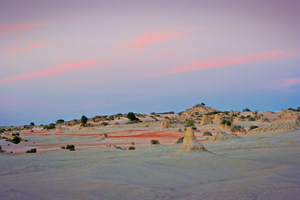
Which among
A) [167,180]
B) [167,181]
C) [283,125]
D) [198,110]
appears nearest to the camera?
[167,181]

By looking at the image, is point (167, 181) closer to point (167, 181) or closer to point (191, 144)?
point (167, 181)

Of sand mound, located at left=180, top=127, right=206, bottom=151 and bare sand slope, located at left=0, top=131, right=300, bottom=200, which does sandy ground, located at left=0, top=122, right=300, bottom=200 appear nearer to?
bare sand slope, located at left=0, top=131, right=300, bottom=200

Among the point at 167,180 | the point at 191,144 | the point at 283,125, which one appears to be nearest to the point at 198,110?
the point at 283,125

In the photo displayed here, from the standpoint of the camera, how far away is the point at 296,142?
19250 mm

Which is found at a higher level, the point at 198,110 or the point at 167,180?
the point at 198,110

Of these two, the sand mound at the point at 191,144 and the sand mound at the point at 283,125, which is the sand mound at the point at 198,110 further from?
the sand mound at the point at 191,144

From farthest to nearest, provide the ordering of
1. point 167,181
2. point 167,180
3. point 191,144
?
point 191,144 → point 167,180 → point 167,181

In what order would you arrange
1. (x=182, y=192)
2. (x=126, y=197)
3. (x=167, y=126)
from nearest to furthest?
(x=126, y=197), (x=182, y=192), (x=167, y=126)

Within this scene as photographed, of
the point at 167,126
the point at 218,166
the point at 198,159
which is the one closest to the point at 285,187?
the point at 218,166

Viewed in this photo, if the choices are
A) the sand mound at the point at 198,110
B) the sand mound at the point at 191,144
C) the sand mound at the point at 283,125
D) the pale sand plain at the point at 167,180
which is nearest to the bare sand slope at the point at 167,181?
the pale sand plain at the point at 167,180

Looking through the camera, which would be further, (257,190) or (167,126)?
(167,126)

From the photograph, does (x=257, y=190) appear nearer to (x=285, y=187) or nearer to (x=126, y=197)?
(x=285, y=187)

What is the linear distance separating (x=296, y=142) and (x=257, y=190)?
1417 centimetres

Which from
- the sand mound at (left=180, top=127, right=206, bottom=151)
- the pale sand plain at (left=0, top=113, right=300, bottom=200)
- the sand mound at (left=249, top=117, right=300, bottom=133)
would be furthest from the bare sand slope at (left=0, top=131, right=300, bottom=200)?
the sand mound at (left=249, top=117, right=300, bottom=133)
